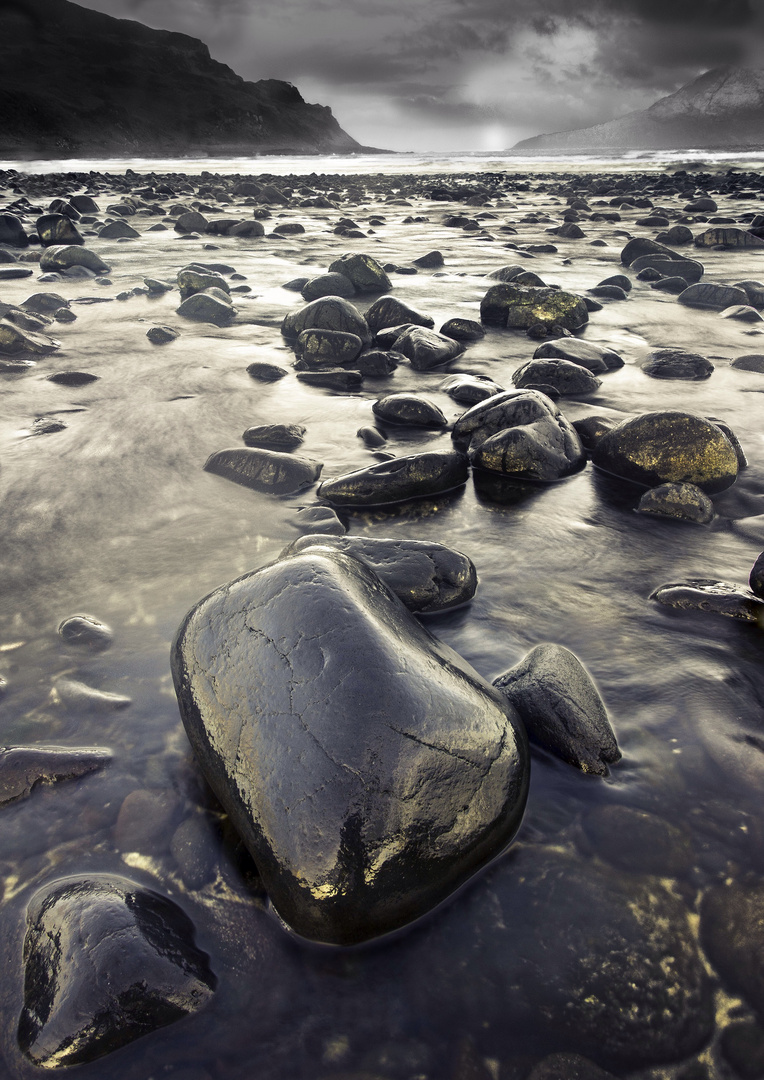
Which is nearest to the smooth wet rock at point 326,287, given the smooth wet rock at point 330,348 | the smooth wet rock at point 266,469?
the smooth wet rock at point 330,348

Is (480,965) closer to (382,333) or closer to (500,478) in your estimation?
(500,478)

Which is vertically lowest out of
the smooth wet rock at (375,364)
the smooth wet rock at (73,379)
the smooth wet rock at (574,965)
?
the smooth wet rock at (574,965)

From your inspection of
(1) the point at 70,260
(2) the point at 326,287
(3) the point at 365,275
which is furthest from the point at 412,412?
(1) the point at 70,260

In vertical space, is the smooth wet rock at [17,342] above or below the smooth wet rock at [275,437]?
above

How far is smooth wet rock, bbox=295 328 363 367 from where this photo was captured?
458 centimetres

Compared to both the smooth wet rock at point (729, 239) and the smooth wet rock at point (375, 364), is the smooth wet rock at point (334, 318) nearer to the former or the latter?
the smooth wet rock at point (375, 364)

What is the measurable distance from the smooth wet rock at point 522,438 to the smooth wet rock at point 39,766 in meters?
2.13

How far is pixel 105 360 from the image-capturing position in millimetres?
4664

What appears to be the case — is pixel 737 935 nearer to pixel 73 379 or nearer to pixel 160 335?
pixel 73 379

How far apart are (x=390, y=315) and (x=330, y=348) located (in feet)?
2.71

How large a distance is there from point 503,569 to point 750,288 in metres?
5.73

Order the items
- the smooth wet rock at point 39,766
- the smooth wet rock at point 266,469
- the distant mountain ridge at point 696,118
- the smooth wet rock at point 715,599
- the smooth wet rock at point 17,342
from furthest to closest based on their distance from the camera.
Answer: the distant mountain ridge at point 696,118 < the smooth wet rock at point 17,342 < the smooth wet rock at point 266,469 < the smooth wet rock at point 715,599 < the smooth wet rock at point 39,766

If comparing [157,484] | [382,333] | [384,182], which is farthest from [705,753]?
[384,182]

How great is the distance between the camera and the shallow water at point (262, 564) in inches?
45.0
